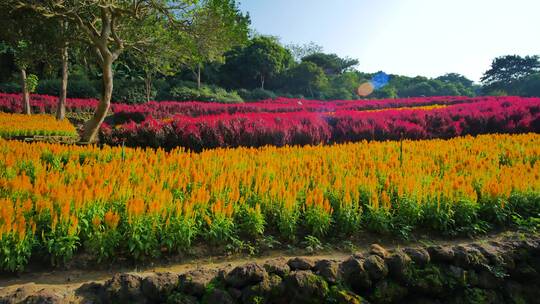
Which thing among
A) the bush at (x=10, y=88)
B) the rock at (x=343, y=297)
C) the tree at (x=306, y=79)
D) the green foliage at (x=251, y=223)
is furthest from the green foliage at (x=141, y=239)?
the tree at (x=306, y=79)

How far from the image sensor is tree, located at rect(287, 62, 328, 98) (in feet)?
140

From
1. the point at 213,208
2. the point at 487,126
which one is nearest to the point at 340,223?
the point at 213,208

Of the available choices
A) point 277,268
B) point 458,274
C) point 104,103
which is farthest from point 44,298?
point 104,103

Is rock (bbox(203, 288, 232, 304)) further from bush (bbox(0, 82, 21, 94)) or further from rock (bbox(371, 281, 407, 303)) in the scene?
bush (bbox(0, 82, 21, 94))

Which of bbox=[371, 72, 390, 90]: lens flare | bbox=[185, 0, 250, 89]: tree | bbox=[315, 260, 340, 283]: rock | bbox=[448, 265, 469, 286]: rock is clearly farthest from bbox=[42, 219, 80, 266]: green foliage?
bbox=[371, 72, 390, 90]: lens flare

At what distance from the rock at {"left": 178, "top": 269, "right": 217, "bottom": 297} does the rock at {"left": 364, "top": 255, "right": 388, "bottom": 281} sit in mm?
1242

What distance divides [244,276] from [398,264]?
1296mm

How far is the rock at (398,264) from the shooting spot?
130 inches

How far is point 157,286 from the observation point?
2.72 metres

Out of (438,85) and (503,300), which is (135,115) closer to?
(503,300)

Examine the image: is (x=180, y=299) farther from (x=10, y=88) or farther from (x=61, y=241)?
(x=10, y=88)

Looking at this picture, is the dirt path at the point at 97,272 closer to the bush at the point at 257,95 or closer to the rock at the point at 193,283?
the rock at the point at 193,283

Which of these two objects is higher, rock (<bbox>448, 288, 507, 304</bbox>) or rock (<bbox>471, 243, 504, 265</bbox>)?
rock (<bbox>471, 243, 504, 265</bbox>)

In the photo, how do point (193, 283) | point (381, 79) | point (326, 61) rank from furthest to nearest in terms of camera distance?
point (381, 79)
point (326, 61)
point (193, 283)
